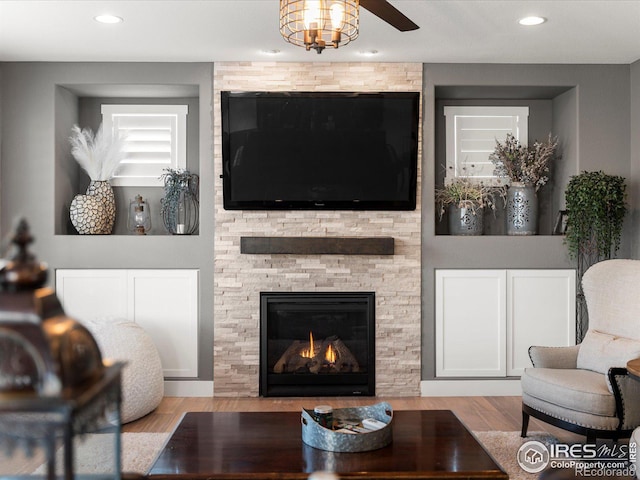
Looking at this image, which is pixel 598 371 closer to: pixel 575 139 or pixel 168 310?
pixel 575 139

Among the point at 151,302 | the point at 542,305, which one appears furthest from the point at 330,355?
the point at 542,305

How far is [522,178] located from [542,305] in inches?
39.7

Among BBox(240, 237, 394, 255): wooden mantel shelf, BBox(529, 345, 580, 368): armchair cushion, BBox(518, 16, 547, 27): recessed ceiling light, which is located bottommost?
BBox(529, 345, 580, 368): armchair cushion

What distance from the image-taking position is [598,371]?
371cm

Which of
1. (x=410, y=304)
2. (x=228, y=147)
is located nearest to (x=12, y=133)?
(x=228, y=147)

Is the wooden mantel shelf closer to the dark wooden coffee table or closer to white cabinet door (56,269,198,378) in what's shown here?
white cabinet door (56,269,198,378)

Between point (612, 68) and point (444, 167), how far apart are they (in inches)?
57.9

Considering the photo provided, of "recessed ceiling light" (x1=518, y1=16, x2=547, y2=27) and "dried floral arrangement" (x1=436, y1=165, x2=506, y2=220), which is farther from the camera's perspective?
"dried floral arrangement" (x1=436, y1=165, x2=506, y2=220)

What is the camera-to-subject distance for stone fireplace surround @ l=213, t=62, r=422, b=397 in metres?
4.84

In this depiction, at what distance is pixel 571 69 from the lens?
16.2 feet

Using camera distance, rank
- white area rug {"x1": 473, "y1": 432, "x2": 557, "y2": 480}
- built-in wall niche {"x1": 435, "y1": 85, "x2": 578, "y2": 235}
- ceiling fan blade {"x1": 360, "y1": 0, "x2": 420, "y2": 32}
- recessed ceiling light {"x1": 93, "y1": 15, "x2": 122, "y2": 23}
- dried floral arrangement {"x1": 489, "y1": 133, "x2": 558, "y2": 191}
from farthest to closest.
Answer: built-in wall niche {"x1": 435, "y1": 85, "x2": 578, "y2": 235}
dried floral arrangement {"x1": 489, "y1": 133, "x2": 558, "y2": 191}
recessed ceiling light {"x1": 93, "y1": 15, "x2": 122, "y2": 23}
white area rug {"x1": 473, "y1": 432, "x2": 557, "y2": 480}
ceiling fan blade {"x1": 360, "y1": 0, "x2": 420, "y2": 32}

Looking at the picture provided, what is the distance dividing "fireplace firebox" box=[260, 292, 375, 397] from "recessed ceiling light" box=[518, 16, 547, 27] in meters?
2.18

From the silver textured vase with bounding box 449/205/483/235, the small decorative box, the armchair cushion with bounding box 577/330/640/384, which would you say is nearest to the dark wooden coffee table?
the small decorative box

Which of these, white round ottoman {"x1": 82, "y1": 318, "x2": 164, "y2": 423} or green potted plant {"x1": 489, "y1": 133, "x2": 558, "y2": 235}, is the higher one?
green potted plant {"x1": 489, "y1": 133, "x2": 558, "y2": 235}
